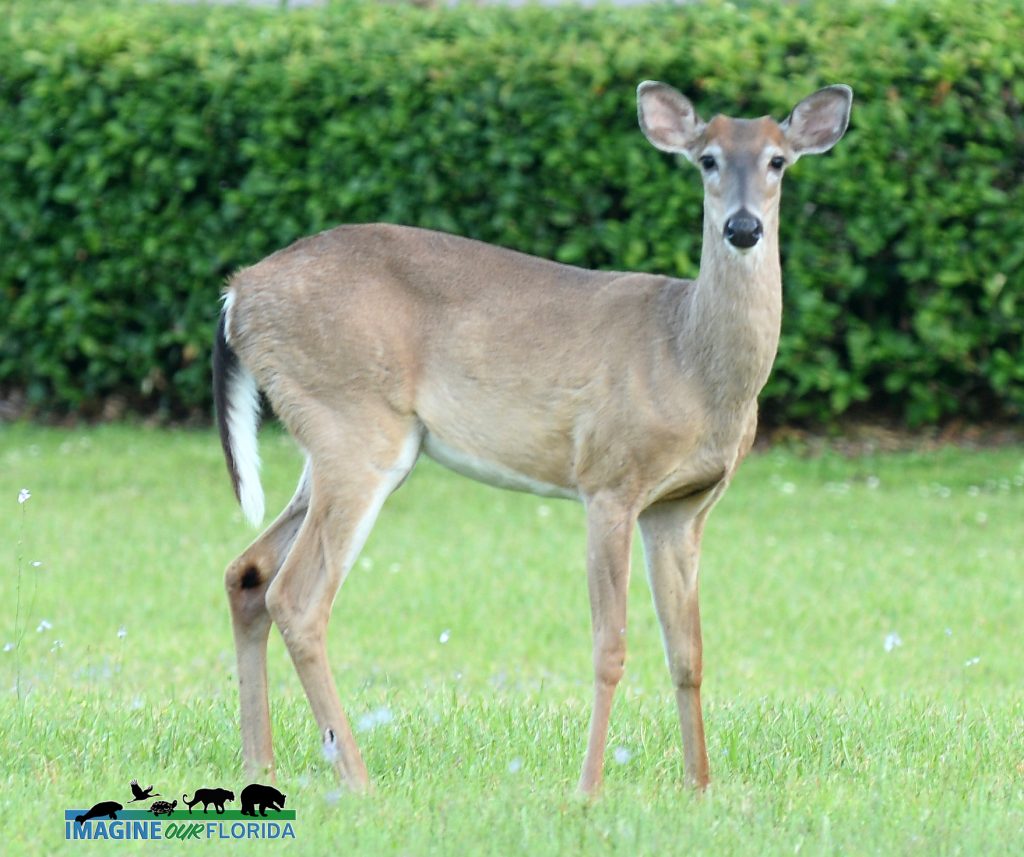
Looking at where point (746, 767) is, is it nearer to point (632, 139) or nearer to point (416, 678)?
point (416, 678)

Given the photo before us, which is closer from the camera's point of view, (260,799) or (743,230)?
(260,799)

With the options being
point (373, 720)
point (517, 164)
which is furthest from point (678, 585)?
point (517, 164)

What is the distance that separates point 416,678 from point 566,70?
4.98 metres

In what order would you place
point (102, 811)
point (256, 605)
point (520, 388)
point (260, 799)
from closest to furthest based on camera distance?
point (102, 811) < point (260, 799) < point (520, 388) < point (256, 605)

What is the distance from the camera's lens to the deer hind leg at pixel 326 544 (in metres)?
5.23

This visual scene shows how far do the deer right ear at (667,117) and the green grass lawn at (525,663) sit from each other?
1.84 meters

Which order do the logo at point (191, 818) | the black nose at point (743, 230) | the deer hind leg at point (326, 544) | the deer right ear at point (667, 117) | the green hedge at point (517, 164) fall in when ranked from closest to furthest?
the logo at point (191, 818) → the black nose at point (743, 230) → the deer hind leg at point (326, 544) → the deer right ear at point (667, 117) → the green hedge at point (517, 164)

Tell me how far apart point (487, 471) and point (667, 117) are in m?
1.23

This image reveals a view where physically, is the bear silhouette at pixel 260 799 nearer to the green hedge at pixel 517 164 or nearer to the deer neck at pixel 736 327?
the deer neck at pixel 736 327

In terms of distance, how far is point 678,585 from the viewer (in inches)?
209

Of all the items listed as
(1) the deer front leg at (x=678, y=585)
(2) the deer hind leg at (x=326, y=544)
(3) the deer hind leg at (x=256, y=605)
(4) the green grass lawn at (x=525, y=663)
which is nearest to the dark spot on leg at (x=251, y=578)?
(3) the deer hind leg at (x=256, y=605)

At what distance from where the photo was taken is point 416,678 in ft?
25.1

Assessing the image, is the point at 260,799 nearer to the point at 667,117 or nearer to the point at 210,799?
the point at 210,799

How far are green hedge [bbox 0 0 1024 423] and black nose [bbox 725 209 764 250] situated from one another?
6.25m
